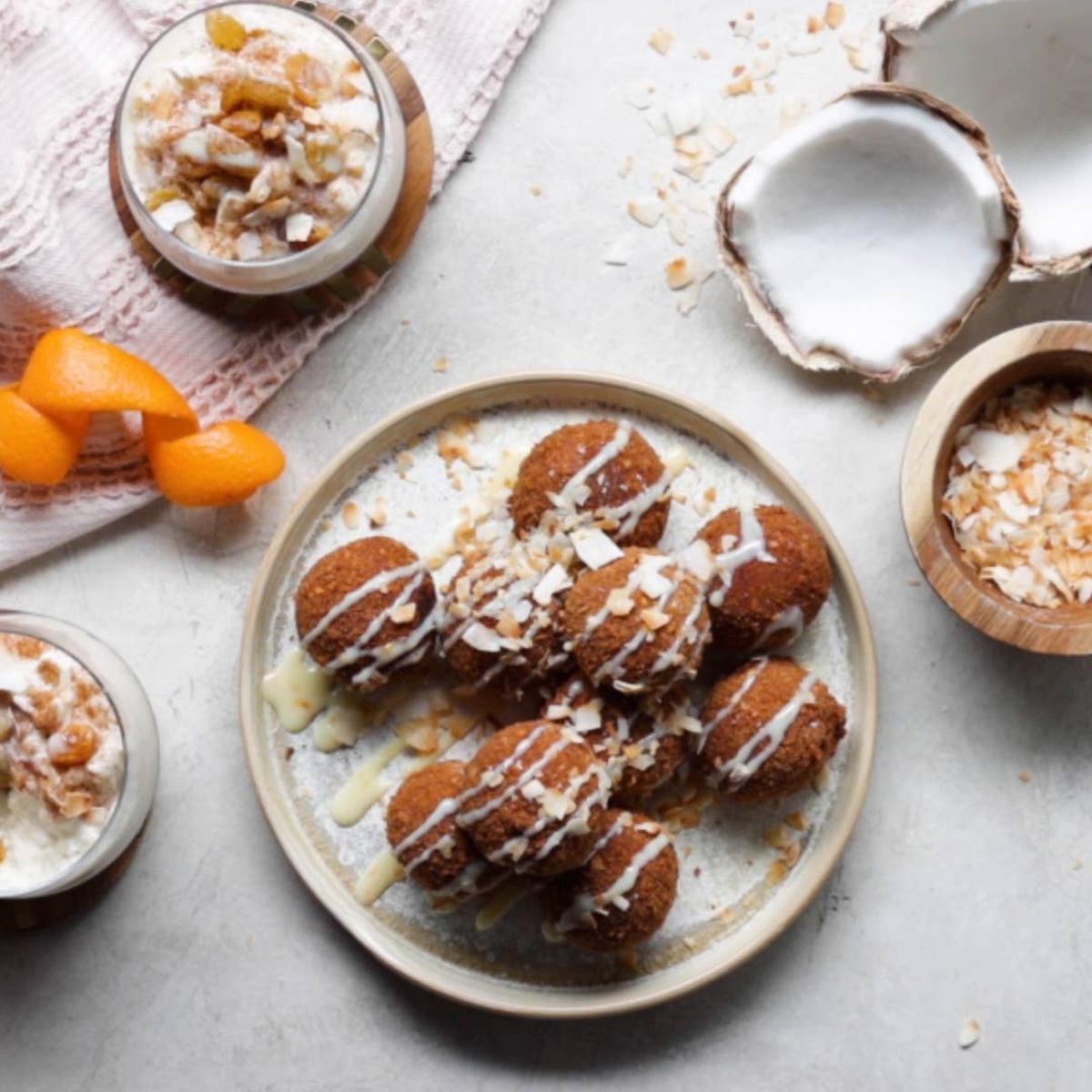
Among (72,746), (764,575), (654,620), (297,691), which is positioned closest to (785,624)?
(764,575)

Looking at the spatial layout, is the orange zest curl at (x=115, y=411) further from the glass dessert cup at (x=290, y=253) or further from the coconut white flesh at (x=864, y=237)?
the coconut white flesh at (x=864, y=237)

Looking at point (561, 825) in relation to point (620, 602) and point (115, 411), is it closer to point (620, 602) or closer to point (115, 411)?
point (620, 602)

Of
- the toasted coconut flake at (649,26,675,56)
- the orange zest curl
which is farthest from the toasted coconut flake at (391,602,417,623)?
the toasted coconut flake at (649,26,675,56)

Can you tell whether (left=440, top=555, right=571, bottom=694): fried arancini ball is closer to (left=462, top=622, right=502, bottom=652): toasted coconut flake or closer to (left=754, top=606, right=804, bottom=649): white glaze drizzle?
(left=462, top=622, right=502, bottom=652): toasted coconut flake

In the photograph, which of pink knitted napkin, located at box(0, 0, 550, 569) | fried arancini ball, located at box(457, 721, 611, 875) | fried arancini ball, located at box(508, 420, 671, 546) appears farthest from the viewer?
pink knitted napkin, located at box(0, 0, 550, 569)

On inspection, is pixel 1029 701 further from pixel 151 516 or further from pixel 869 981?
pixel 151 516
